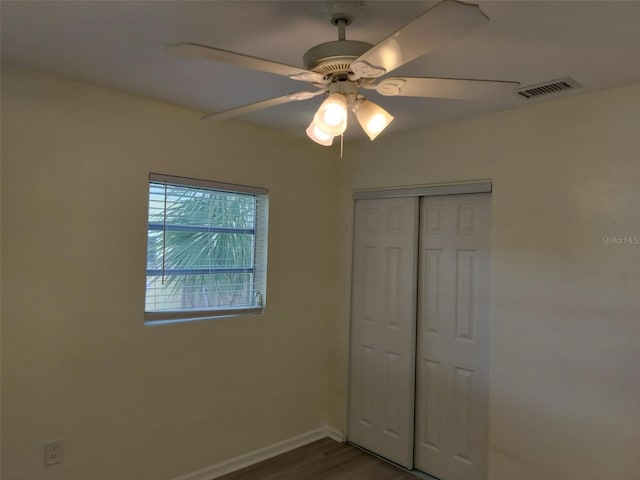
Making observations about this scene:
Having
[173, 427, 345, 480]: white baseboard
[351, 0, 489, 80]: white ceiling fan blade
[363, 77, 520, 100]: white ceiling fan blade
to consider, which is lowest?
[173, 427, 345, 480]: white baseboard

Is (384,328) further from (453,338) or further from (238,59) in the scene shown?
(238,59)

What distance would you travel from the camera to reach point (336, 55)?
1.35m

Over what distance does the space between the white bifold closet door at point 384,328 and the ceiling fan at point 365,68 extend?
5.47 ft

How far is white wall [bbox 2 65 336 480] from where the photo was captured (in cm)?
214

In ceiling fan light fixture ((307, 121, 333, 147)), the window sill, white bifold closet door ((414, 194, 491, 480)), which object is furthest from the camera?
white bifold closet door ((414, 194, 491, 480))

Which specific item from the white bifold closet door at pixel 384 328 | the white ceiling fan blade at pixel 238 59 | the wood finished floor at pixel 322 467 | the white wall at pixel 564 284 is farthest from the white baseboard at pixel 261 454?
the white ceiling fan blade at pixel 238 59

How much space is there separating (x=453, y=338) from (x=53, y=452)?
2378 millimetres

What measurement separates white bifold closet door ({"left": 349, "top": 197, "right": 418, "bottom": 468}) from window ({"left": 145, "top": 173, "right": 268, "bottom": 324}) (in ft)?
2.63

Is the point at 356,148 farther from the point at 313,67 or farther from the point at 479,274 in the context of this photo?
the point at 313,67

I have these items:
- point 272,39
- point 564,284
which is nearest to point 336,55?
point 272,39

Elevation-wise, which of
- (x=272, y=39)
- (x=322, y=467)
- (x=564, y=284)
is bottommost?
Result: (x=322, y=467)

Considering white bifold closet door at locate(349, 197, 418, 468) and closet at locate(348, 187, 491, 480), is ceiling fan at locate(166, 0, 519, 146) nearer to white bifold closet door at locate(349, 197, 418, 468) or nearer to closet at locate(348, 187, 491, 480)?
closet at locate(348, 187, 491, 480)

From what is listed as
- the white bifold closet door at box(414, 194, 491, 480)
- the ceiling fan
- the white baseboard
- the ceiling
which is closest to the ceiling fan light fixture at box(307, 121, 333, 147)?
the ceiling fan

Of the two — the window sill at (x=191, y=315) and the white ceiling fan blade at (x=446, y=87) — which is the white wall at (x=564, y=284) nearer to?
the white ceiling fan blade at (x=446, y=87)
